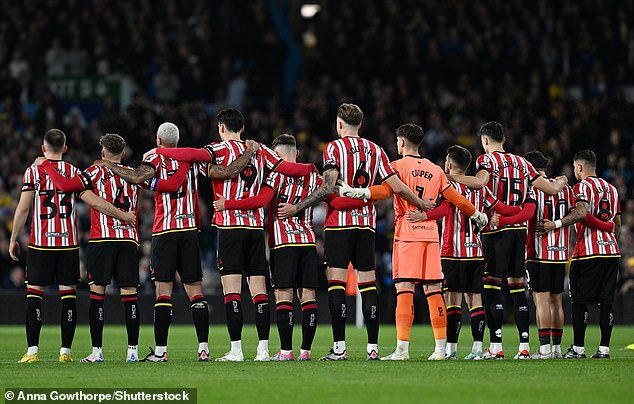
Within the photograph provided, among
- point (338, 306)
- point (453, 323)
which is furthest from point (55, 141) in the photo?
point (453, 323)

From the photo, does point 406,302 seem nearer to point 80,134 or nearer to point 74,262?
point 74,262

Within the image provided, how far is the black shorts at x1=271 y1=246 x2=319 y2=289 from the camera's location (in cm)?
1195

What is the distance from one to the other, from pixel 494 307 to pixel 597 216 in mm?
1638

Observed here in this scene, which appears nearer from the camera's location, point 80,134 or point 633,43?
point 80,134

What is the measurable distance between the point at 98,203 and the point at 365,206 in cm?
268

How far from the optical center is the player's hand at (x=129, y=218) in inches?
472

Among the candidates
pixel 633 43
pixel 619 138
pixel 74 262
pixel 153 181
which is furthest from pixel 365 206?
pixel 633 43

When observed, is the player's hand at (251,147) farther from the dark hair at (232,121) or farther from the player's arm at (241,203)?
the player's arm at (241,203)

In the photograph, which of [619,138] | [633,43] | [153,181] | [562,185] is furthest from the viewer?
[633,43]

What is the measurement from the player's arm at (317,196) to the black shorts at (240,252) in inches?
13.8

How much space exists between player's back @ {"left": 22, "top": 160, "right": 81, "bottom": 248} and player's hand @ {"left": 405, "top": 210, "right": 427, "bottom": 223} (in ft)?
11.2

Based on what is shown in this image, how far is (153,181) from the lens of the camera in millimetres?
11805

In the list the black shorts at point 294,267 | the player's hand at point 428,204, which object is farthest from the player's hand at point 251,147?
the player's hand at point 428,204

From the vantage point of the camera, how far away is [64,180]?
12.3 metres
